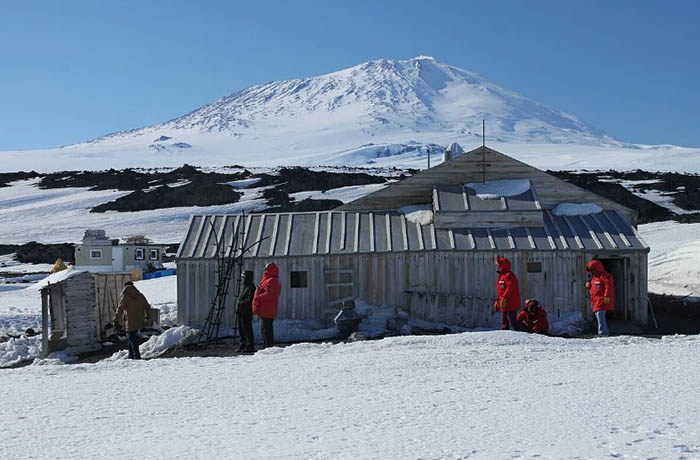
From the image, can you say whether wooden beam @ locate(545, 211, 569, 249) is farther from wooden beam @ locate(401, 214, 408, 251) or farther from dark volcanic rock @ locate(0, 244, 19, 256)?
dark volcanic rock @ locate(0, 244, 19, 256)

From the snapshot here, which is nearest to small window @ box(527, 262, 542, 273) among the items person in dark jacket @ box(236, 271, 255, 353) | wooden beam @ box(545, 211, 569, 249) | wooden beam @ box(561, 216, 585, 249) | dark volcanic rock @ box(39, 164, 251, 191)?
wooden beam @ box(545, 211, 569, 249)

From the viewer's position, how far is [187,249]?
19250 mm

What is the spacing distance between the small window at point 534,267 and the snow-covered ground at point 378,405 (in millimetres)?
6243

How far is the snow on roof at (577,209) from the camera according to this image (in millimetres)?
20408

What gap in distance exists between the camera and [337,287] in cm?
1867

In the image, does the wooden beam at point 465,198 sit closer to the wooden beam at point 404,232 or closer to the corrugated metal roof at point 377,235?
the corrugated metal roof at point 377,235

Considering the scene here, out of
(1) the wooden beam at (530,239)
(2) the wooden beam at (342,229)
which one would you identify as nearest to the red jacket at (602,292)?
(1) the wooden beam at (530,239)

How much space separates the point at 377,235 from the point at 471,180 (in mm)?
3382

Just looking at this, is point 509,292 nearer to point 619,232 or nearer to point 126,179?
point 619,232

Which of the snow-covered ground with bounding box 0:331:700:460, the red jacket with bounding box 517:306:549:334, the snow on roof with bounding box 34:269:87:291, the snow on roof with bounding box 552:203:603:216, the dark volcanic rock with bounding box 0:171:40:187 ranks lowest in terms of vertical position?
the red jacket with bounding box 517:306:549:334

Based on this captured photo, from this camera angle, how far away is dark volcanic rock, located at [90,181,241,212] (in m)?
71.1

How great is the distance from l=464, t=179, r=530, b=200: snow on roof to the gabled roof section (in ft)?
0.77

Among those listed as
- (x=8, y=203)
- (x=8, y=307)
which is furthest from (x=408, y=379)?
(x=8, y=203)

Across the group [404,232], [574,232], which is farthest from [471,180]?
[574,232]
